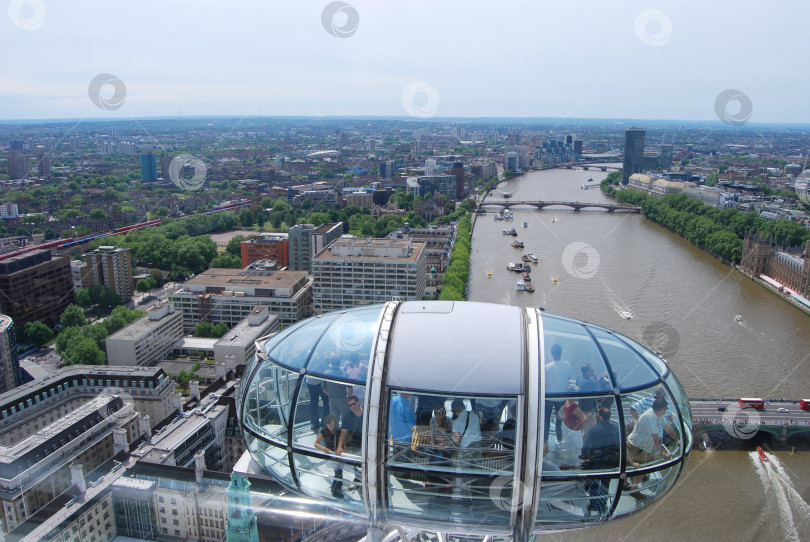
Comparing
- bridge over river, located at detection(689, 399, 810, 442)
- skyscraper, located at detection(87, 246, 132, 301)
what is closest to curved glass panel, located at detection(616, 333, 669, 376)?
bridge over river, located at detection(689, 399, 810, 442)

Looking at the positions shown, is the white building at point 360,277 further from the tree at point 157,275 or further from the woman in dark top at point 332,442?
the woman in dark top at point 332,442

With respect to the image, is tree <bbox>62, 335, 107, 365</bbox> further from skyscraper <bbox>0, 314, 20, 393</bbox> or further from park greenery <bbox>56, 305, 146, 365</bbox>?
skyscraper <bbox>0, 314, 20, 393</bbox>

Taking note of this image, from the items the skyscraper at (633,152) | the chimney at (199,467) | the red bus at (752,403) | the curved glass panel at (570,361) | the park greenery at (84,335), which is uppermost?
the curved glass panel at (570,361)

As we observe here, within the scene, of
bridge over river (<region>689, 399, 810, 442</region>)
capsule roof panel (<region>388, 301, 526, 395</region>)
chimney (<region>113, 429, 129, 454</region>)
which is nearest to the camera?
capsule roof panel (<region>388, 301, 526, 395</region>)

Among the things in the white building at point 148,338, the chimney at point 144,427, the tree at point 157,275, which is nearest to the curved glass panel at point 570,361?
the chimney at point 144,427

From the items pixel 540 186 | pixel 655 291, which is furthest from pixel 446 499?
pixel 540 186

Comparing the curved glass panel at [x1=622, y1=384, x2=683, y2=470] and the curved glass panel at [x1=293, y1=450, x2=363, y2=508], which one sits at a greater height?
the curved glass panel at [x1=622, y1=384, x2=683, y2=470]
